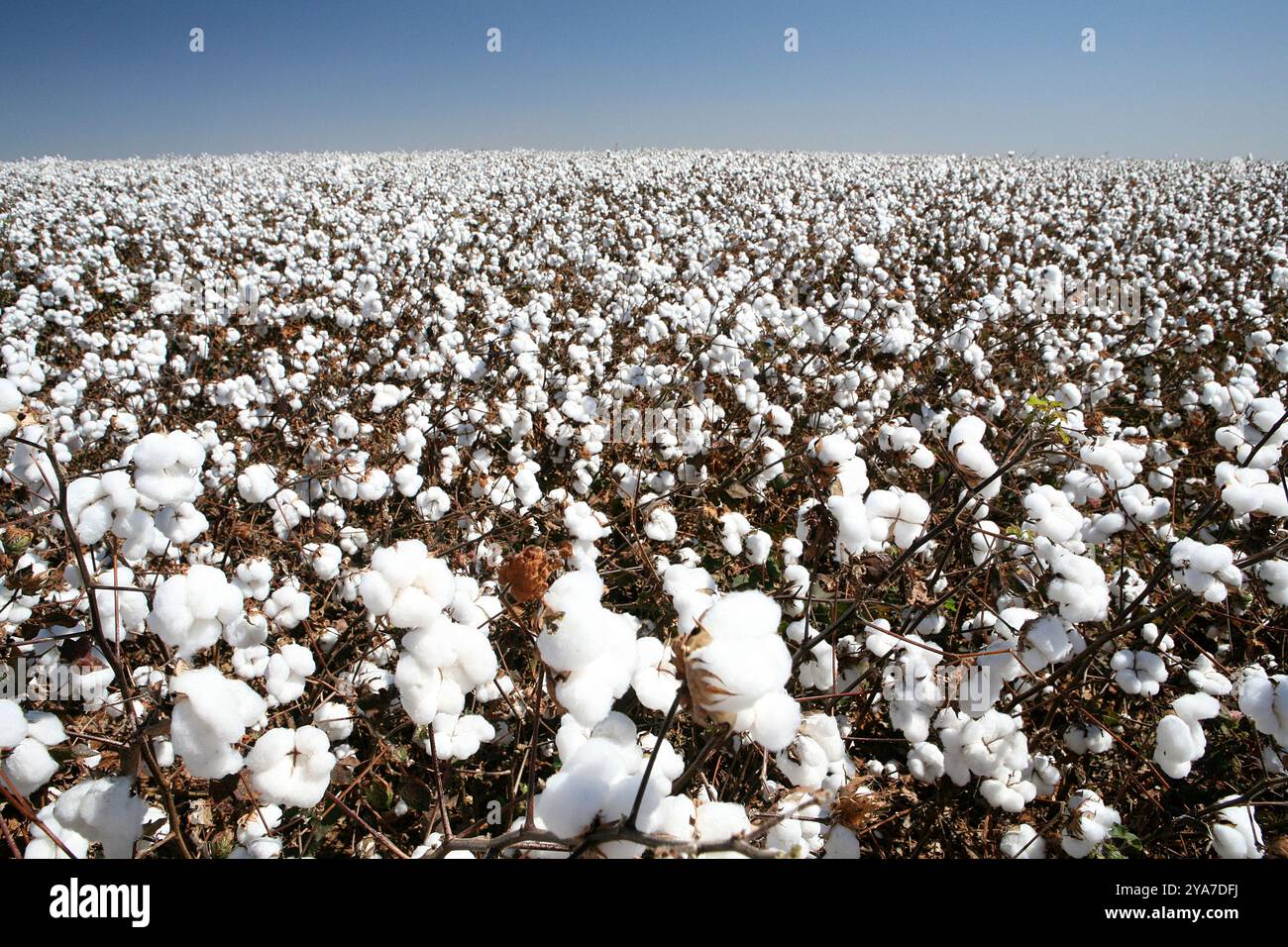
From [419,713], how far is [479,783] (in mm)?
1536

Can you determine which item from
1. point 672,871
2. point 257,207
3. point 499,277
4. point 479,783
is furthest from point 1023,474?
point 257,207

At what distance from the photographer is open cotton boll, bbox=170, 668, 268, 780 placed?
35.7 inches

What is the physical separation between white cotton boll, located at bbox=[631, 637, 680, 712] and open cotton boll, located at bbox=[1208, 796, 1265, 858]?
1.29 metres

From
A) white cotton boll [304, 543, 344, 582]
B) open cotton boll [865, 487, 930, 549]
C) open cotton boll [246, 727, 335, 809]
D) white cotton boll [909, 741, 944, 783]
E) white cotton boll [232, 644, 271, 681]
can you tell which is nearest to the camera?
open cotton boll [246, 727, 335, 809]

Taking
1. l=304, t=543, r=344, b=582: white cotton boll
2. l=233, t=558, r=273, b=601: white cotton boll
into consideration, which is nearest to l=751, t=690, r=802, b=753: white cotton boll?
l=233, t=558, r=273, b=601: white cotton boll

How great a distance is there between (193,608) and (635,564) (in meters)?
2.28

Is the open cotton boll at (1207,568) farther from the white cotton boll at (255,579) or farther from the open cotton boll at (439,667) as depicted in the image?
the white cotton boll at (255,579)

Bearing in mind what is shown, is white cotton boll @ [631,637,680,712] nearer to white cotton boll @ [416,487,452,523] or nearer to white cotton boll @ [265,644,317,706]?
white cotton boll @ [265,644,317,706]

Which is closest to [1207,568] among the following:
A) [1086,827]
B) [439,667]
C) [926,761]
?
[1086,827]

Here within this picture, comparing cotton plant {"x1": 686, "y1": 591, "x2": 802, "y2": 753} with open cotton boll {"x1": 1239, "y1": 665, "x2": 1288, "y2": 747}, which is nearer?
cotton plant {"x1": 686, "y1": 591, "x2": 802, "y2": 753}

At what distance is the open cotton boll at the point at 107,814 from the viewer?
0.99 metres

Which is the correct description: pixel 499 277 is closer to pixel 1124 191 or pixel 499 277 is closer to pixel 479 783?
pixel 479 783

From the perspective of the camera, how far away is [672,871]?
826 millimetres

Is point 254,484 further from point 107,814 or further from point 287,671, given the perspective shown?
point 107,814
